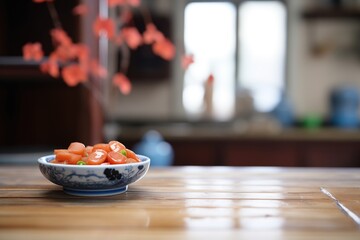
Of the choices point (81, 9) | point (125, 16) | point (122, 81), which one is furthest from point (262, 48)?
point (81, 9)

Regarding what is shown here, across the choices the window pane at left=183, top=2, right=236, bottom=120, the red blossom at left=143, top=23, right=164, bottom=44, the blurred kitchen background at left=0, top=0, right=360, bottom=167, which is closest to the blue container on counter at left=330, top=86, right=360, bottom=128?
the blurred kitchen background at left=0, top=0, right=360, bottom=167

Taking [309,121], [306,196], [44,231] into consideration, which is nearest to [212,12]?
[309,121]

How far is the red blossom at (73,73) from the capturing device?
204cm

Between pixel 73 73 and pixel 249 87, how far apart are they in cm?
264

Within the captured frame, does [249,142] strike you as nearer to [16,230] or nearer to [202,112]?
[202,112]

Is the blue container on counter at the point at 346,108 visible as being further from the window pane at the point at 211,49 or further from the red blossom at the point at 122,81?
the red blossom at the point at 122,81

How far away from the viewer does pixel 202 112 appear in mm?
4219

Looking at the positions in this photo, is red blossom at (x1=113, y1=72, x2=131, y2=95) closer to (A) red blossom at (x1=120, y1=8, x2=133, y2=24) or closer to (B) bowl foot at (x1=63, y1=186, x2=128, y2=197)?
(A) red blossom at (x1=120, y1=8, x2=133, y2=24)

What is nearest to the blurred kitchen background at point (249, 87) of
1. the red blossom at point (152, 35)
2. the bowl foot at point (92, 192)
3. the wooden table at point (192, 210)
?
the red blossom at point (152, 35)

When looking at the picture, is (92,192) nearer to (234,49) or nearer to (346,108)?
(346,108)

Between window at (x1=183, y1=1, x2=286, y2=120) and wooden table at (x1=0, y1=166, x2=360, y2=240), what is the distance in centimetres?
317

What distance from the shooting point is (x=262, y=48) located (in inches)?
174

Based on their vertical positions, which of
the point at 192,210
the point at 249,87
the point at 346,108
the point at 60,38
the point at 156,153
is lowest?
the point at 156,153

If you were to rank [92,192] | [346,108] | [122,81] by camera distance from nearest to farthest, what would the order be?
[92,192]
[122,81]
[346,108]
